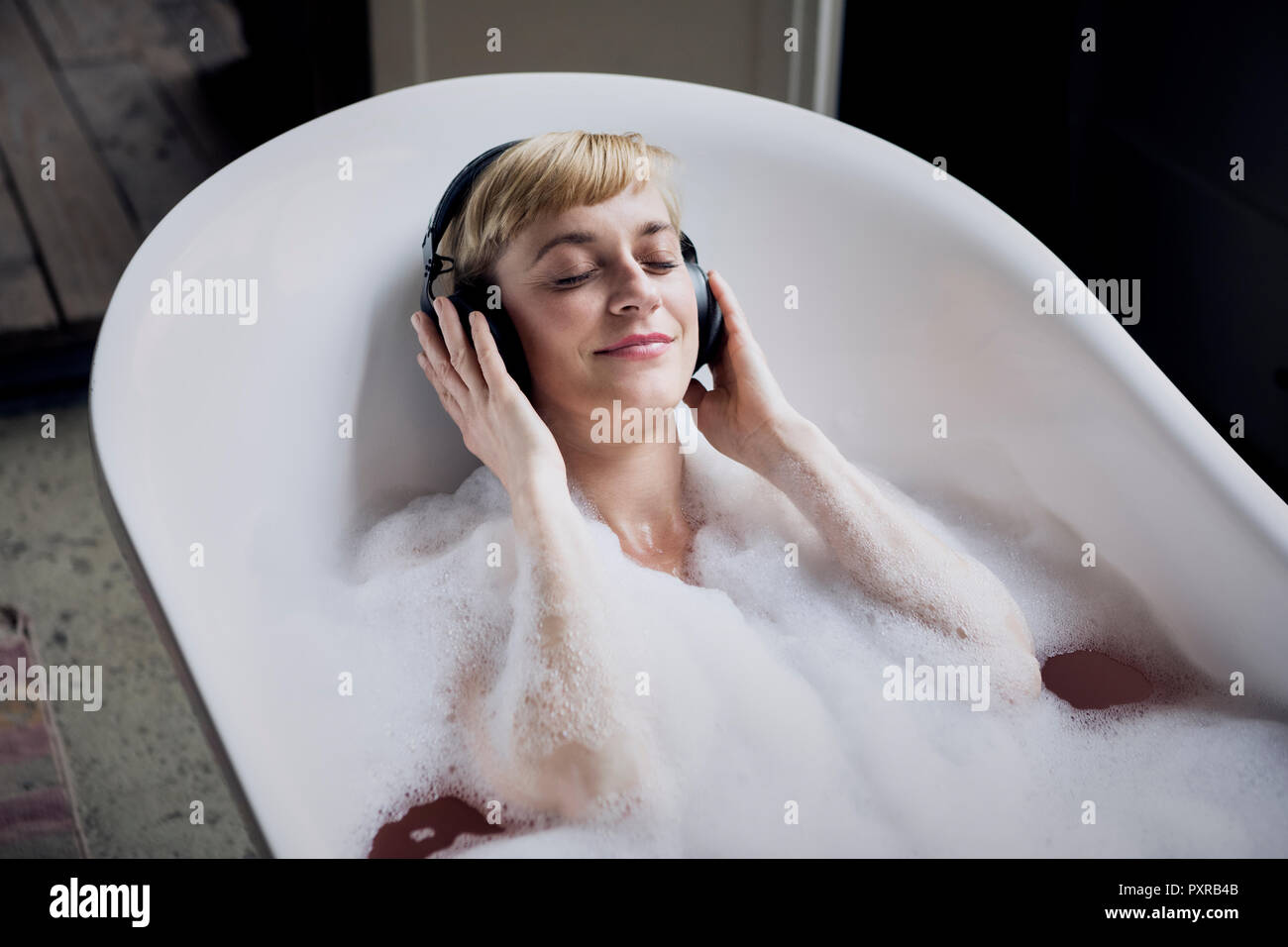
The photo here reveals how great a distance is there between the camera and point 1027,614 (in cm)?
126

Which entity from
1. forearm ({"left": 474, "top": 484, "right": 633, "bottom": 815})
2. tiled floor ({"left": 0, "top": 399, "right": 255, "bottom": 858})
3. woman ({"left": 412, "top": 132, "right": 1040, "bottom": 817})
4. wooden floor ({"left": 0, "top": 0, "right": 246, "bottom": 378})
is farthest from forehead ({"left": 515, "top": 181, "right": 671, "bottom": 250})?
wooden floor ({"left": 0, "top": 0, "right": 246, "bottom": 378})

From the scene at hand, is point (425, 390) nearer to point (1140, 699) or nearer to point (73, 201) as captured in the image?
point (1140, 699)

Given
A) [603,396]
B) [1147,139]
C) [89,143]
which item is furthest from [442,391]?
[1147,139]

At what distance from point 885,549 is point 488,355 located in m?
0.44

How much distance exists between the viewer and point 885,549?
120cm

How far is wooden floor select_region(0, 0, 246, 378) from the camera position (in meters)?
1.89

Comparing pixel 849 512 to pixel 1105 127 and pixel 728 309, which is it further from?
pixel 1105 127
